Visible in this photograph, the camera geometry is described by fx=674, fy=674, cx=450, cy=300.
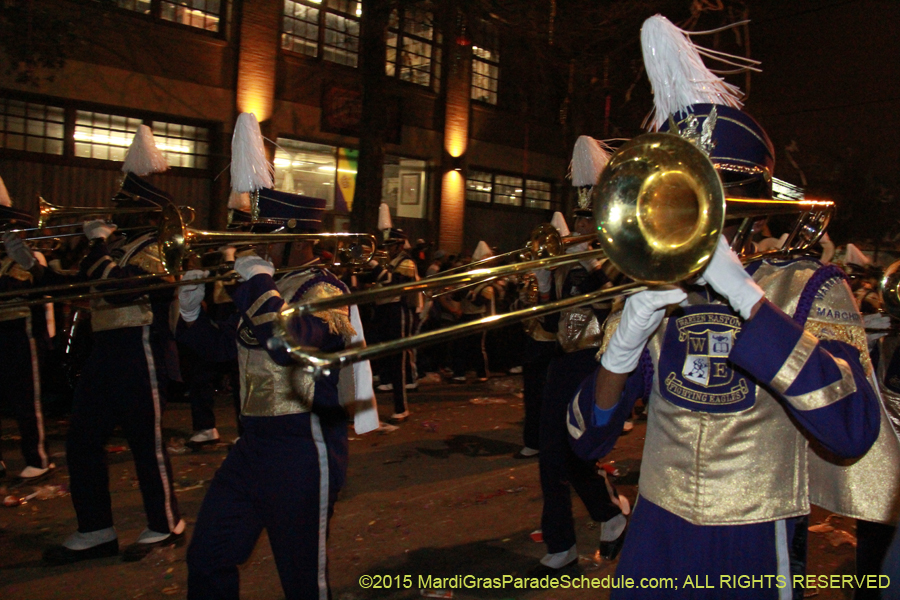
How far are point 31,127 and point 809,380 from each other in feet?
39.8

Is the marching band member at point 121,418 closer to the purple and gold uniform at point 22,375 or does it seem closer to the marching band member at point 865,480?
the purple and gold uniform at point 22,375

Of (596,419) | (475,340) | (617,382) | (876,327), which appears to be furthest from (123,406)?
(475,340)

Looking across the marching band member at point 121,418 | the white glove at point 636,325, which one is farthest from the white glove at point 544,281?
the white glove at point 636,325

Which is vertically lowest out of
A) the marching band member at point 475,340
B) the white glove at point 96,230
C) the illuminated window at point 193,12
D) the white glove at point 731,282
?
the marching band member at point 475,340

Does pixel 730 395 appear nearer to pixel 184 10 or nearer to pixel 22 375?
pixel 22 375

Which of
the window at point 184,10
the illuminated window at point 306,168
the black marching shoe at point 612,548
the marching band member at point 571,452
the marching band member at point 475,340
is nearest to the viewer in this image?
the marching band member at point 571,452

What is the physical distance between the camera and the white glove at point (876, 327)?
170 inches

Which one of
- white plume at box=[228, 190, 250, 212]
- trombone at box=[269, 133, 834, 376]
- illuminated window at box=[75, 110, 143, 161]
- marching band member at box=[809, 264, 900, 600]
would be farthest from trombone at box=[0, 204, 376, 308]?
illuminated window at box=[75, 110, 143, 161]

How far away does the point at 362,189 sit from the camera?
1110 centimetres

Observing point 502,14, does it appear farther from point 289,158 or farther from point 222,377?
point 222,377

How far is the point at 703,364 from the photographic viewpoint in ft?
6.93

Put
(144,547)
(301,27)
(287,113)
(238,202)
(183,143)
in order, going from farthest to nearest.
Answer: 1. (301,27)
2. (287,113)
3. (183,143)
4. (238,202)
5. (144,547)

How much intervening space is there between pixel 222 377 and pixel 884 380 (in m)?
7.86

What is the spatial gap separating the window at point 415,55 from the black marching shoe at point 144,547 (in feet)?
44.3
